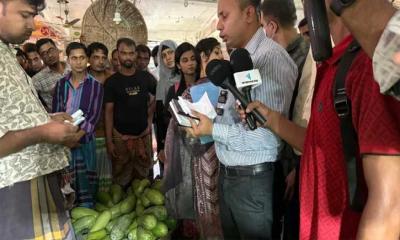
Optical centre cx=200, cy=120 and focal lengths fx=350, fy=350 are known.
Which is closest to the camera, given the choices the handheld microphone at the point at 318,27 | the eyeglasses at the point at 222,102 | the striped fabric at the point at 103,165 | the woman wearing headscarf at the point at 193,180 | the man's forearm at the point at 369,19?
the man's forearm at the point at 369,19

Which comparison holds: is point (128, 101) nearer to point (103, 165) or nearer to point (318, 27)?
point (103, 165)

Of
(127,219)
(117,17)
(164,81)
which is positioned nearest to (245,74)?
(127,219)

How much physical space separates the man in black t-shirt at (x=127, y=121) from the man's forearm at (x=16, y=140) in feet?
6.80

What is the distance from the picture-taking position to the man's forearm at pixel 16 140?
1.15 m

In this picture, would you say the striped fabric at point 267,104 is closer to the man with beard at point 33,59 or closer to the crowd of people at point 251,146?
the crowd of people at point 251,146

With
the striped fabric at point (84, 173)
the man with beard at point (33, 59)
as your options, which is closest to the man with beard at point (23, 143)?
the striped fabric at point (84, 173)

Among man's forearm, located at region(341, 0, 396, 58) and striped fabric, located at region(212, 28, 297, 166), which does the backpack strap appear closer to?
man's forearm, located at region(341, 0, 396, 58)

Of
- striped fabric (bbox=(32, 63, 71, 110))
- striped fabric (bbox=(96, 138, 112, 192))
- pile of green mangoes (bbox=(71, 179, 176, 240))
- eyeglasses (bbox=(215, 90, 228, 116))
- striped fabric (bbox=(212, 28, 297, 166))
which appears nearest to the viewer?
striped fabric (bbox=(212, 28, 297, 166))

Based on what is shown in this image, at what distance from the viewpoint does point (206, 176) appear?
2.00m

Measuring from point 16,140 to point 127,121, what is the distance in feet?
7.13

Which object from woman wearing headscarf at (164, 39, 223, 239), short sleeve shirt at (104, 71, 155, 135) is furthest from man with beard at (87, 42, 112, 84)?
woman wearing headscarf at (164, 39, 223, 239)

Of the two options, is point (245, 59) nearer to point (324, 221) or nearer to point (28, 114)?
point (324, 221)

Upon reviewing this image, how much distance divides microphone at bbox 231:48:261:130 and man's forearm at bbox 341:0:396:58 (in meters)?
0.78

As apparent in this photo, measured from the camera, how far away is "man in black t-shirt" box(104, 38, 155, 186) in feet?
10.8
